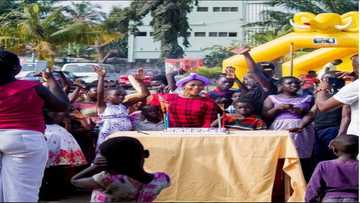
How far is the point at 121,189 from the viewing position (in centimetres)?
370

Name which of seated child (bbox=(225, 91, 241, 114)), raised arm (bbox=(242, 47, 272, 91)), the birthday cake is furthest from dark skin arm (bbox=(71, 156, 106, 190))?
raised arm (bbox=(242, 47, 272, 91))

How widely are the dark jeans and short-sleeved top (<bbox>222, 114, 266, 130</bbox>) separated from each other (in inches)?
24.3

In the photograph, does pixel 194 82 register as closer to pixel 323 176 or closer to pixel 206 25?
pixel 323 176

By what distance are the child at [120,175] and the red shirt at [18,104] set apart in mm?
950

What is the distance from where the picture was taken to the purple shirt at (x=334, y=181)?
465 cm

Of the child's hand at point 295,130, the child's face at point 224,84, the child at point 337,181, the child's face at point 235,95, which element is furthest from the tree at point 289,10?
the child at point 337,181

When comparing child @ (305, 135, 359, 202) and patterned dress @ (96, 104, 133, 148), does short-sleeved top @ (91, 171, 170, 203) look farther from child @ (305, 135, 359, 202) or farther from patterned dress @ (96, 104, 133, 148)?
patterned dress @ (96, 104, 133, 148)

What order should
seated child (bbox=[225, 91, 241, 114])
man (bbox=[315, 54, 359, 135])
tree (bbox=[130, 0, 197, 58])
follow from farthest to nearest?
tree (bbox=[130, 0, 197, 58]), seated child (bbox=[225, 91, 241, 114]), man (bbox=[315, 54, 359, 135])

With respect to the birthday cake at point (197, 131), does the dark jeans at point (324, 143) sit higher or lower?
lower

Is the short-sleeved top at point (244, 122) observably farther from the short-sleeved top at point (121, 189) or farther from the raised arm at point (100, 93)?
the short-sleeved top at point (121, 189)

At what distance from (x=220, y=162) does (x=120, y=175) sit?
2643mm

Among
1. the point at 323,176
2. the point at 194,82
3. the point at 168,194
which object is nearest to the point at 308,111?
the point at 194,82

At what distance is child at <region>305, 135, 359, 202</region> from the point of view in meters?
4.64

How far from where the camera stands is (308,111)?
6840 mm
